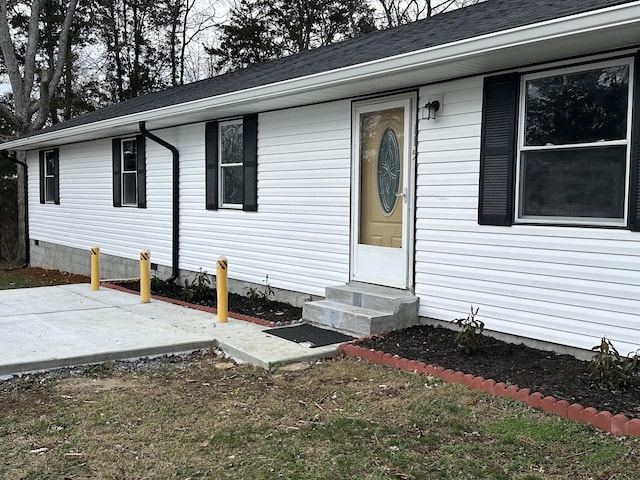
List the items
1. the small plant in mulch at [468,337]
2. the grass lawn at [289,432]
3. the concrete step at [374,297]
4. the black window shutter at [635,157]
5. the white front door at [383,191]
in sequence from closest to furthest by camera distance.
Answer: the grass lawn at [289,432] < the black window shutter at [635,157] < the small plant in mulch at [468,337] < the concrete step at [374,297] < the white front door at [383,191]

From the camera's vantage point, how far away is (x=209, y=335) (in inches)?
246

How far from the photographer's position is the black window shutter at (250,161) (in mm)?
8383

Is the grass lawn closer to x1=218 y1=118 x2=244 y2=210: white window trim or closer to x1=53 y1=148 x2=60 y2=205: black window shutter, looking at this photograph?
x1=218 y1=118 x2=244 y2=210: white window trim

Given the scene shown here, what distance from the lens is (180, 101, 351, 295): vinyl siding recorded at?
23.6ft

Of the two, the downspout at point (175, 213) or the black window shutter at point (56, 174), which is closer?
the downspout at point (175, 213)

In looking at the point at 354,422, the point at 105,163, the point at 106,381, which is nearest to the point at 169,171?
the point at 105,163

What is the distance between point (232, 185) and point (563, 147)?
5.21 meters

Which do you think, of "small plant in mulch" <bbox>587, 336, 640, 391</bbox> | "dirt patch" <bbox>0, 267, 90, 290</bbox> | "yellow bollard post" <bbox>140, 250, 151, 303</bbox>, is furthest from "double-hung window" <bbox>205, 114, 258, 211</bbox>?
"small plant in mulch" <bbox>587, 336, 640, 391</bbox>

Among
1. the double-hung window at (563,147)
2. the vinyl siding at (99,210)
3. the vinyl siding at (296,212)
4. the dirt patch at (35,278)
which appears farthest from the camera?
the dirt patch at (35,278)

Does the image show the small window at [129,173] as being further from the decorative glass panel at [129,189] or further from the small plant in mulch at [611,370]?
the small plant in mulch at [611,370]

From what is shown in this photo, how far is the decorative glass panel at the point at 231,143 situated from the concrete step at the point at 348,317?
3.06m

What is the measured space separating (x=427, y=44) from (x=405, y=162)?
1299mm

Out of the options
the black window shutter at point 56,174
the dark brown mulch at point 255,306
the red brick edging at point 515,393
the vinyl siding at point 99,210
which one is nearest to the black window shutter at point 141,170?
the vinyl siding at point 99,210

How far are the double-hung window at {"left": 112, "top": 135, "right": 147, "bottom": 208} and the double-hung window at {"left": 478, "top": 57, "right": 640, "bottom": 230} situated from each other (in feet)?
23.9
